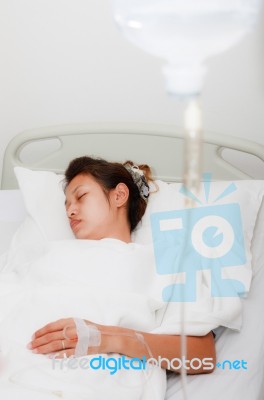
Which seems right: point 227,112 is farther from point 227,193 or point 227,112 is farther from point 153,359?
point 153,359

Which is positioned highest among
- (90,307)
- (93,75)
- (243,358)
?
(93,75)

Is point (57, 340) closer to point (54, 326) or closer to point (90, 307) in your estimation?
point (54, 326)

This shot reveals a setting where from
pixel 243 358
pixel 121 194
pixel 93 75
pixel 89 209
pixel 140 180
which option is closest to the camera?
pixel 243 358

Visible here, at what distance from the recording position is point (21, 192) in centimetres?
225

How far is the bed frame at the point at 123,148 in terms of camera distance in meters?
2.33

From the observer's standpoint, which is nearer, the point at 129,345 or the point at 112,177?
the point at 129,345

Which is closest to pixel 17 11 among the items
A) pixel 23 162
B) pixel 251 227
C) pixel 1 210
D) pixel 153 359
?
pixel 23 162

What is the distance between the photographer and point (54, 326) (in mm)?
1569

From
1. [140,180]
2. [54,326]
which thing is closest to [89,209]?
[140,180]

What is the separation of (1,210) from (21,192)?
0.12 meters

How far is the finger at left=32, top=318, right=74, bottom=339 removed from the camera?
1.57 m

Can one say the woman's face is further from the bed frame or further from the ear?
the bed frame

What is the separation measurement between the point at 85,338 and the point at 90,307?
0.13 meters

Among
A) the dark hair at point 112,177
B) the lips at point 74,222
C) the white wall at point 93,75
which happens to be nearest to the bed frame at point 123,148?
the white wall at point 93,75
